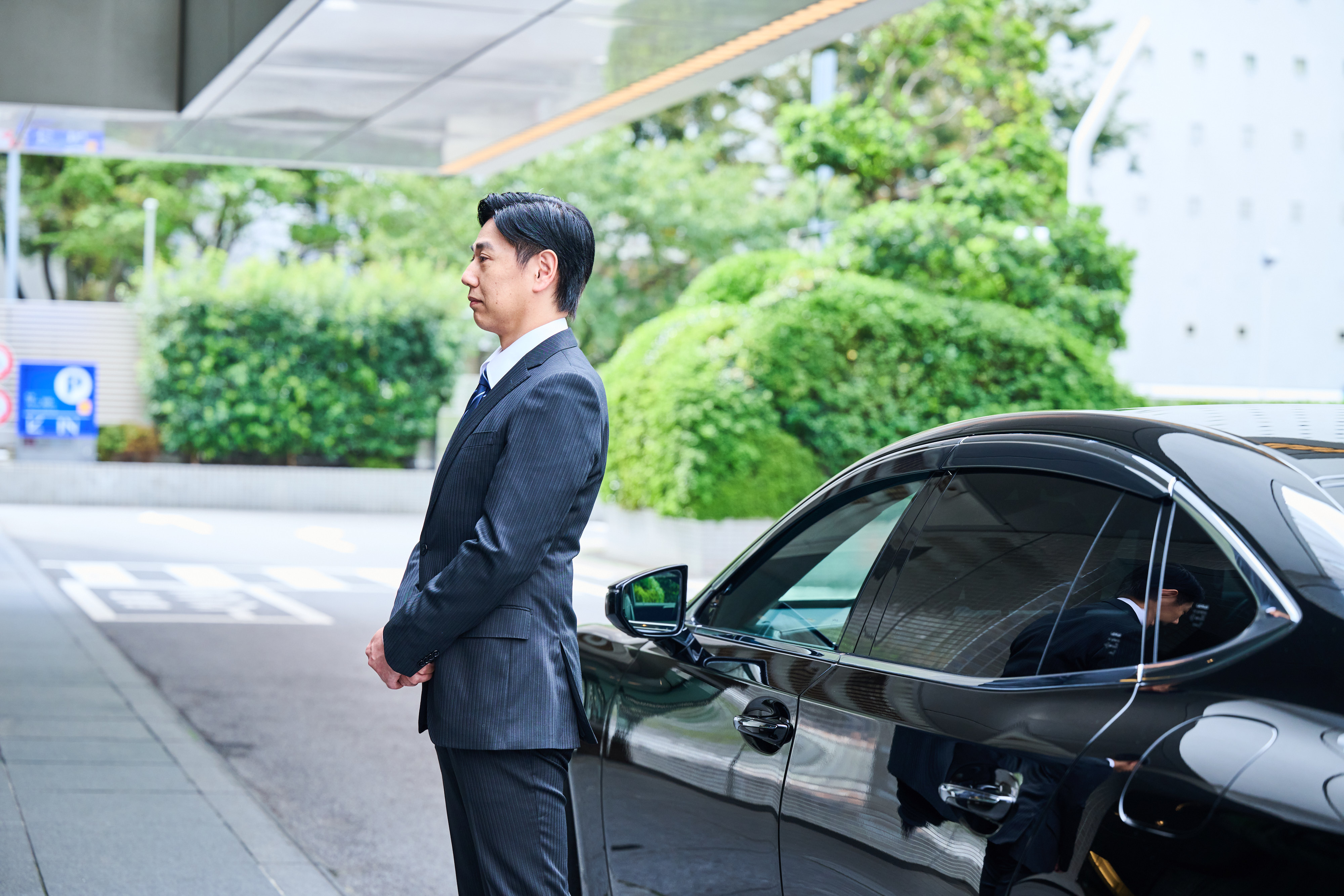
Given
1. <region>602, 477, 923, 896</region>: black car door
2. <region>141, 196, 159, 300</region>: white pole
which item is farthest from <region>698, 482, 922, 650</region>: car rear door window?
<region>141, 196, 159, 300</region>: white pole

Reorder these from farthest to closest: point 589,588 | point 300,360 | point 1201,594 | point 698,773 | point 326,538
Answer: point 300,360 < point 326,538 < point 589,588 < point 698,773 < point 1201,594

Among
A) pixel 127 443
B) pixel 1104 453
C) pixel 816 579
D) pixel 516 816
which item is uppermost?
pixel 1104 453

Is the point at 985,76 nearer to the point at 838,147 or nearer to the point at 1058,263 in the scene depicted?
the point at 838,147

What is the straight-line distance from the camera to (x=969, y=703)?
7.64ft

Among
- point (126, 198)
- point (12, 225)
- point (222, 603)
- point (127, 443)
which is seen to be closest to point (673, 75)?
point (222, 603)

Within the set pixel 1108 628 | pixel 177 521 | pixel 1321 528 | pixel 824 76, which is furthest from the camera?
pixel 824 76

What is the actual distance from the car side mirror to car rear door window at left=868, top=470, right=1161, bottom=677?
61 centimetres

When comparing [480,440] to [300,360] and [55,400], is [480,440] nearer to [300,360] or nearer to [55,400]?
[55,400]

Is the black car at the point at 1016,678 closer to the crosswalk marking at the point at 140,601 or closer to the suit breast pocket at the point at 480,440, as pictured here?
the suit breast pocket at the point at 480,440

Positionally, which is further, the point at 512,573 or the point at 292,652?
the point at 292,652

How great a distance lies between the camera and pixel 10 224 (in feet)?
97.0

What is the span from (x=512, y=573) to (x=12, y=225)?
100ft

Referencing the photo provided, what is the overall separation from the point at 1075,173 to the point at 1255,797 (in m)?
20.1

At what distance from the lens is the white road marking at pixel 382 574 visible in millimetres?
14859
